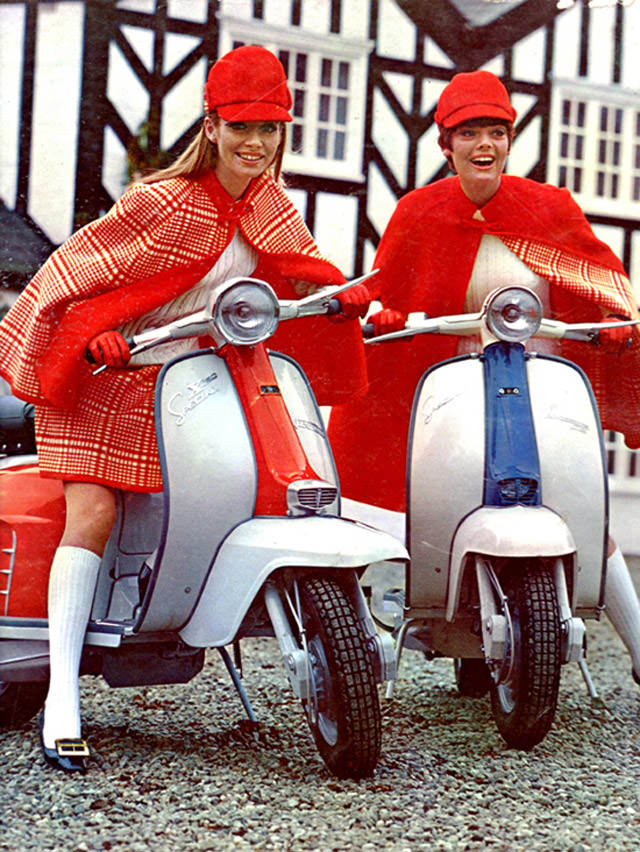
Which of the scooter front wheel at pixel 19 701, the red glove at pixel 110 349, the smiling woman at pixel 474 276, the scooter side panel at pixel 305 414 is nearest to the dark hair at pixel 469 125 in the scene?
the smiling woman at pixel 474 276

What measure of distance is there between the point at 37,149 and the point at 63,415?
0.74 metres

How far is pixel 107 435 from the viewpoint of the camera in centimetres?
257

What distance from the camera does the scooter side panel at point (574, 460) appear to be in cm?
262

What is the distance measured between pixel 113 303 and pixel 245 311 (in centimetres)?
33

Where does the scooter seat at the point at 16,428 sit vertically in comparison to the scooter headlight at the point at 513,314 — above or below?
below

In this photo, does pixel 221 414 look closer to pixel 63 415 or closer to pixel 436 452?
pixel 63 415

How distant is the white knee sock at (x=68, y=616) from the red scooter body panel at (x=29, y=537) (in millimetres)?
87

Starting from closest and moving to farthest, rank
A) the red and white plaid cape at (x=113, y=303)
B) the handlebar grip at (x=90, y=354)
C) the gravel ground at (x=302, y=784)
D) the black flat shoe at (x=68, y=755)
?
1. the gravel ground at (x=302, y=784)
2. the black flat shoe at (x=68, y=755)
3. the handlebar grip at (x=90, y=354)
4. the red and white plaid cape at (x=113, y=303)

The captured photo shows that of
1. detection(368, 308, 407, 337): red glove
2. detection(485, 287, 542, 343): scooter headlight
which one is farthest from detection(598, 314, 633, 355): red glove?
detection(368, 308, 407, 337): red glove

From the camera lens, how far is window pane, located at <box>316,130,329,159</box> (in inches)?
114

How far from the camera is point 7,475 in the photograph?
2.62 m

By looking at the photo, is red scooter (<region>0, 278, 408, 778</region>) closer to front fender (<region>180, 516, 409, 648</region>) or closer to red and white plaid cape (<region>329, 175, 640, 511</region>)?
front fender (<region>180, 516, 409, 648</region>)

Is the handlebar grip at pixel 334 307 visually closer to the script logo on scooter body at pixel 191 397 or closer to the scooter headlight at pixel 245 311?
the scooter headlight at pixel 245 311

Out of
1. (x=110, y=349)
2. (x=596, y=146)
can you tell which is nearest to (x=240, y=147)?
(x=110, y=349)
